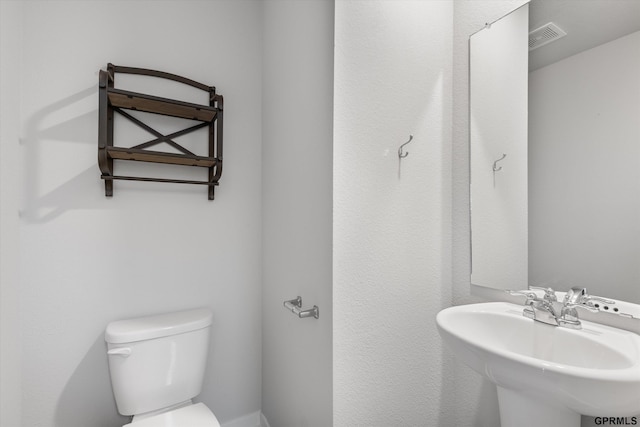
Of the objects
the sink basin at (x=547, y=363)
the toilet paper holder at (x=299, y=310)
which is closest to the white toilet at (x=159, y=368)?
the toilet paper holder at (x=299, y=310)

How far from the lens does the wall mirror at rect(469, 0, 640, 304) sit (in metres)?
0.87

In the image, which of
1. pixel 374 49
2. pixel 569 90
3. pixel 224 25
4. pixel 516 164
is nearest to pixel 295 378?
pixel 516 164

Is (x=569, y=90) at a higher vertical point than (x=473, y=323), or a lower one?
higher

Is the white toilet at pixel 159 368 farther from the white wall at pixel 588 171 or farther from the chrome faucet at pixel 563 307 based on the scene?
the white wall at pixel 588 171

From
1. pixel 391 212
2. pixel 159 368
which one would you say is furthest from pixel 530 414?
pixel 159 368

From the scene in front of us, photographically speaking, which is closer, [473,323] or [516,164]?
[473,323]

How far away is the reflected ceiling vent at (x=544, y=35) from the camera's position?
40.3 inches

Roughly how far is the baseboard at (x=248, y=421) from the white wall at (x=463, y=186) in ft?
3.45

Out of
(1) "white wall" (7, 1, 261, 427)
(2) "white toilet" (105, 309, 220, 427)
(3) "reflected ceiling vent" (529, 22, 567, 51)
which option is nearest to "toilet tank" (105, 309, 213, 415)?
(2) "white toilet" (105, 309, 220, 427)

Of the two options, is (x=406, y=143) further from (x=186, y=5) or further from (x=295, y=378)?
(x=186, y=5)

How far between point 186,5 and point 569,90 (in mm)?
1710

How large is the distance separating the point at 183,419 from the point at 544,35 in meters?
1.95

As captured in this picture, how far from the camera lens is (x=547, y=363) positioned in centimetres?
64

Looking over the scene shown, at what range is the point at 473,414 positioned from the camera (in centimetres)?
121
